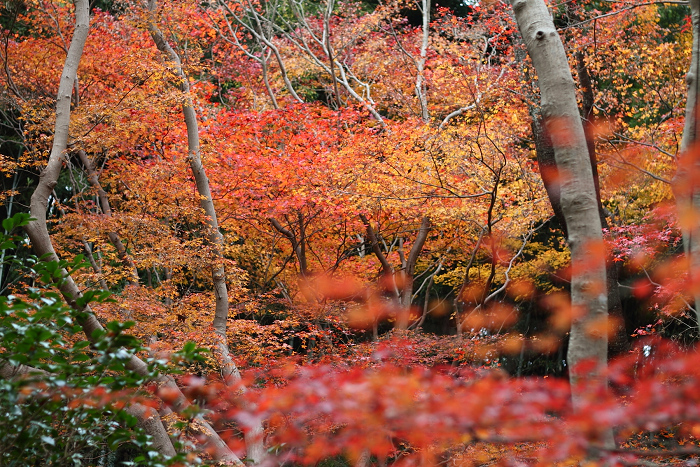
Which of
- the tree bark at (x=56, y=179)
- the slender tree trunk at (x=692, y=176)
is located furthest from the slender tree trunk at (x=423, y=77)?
the slender tree trunk at (x=692, y=176)

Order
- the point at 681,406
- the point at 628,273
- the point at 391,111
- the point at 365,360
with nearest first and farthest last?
the point at 681,406 < the point at 365,360 < the point at 628,273 < the point at 391,111

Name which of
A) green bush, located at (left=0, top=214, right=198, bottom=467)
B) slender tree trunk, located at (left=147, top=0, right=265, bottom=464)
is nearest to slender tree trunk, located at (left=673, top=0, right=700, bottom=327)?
green bush, located at (left=0, top=214, right=198, bottom=467)

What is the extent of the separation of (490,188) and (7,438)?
7790 mm

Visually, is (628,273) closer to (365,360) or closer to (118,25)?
(365,360)

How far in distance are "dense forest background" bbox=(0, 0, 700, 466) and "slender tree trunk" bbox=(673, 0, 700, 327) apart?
0.05ft

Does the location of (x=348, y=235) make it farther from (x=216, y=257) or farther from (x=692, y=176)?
(x=692, y=176)

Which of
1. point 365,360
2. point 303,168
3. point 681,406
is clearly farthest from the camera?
point 303,168

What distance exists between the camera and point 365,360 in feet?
23.7

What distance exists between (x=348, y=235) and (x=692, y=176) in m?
7.98

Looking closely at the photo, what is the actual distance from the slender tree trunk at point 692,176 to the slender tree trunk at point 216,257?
4963 mm

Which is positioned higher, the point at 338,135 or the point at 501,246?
the point at 338,135

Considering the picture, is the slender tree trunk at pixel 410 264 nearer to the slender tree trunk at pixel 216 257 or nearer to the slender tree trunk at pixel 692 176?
the slender tree trunk at pixel 216 257

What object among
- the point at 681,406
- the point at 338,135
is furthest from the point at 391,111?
the point at 681,406

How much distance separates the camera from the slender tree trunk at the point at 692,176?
103 inches
